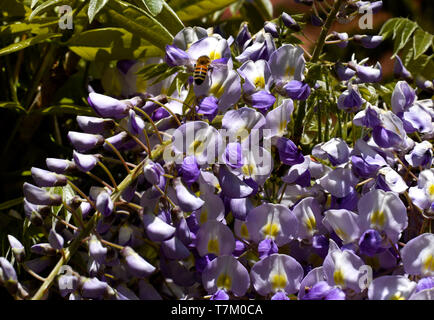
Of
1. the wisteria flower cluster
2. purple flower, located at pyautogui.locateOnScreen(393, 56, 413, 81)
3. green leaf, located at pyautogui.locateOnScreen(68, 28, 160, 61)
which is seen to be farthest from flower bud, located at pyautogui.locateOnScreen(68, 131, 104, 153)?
purple flower, located at pyautogui.locateOnScreen(393, 56, 413, 81)

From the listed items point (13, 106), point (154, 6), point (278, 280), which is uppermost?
point (154, 6)

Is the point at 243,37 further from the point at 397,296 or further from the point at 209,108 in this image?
the point at 397,296

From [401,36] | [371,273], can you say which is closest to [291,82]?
[371,273]

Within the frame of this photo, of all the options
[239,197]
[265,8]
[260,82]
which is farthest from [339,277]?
[265,8]

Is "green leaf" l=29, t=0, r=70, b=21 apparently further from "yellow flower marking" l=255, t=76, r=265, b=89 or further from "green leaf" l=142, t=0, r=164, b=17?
"yellow flower marking" l=255, t=76, r=265, b=89

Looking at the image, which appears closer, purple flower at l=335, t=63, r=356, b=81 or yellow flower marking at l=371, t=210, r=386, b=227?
yellow flower marking at l=371, t=210, r=386, b=227

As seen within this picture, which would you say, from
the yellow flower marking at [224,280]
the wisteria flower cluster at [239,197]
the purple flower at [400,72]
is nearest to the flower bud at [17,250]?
the wisteria flower cluster at [239,197]

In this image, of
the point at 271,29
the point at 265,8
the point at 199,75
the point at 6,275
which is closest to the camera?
the point at 6,275
